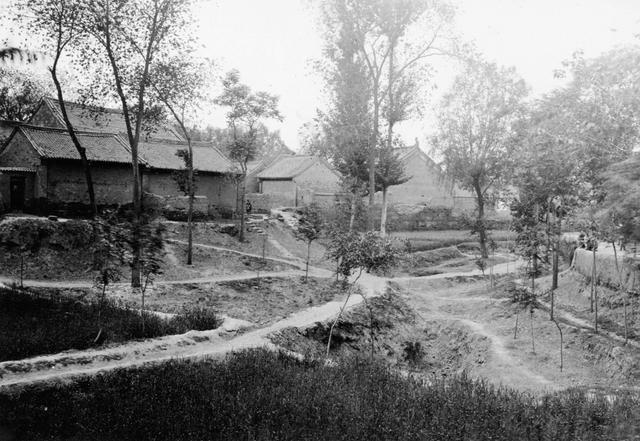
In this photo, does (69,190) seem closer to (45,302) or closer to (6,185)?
(6,185)

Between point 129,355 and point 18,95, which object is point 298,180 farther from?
point 129,355

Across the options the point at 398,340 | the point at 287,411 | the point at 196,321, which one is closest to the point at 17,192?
the point at 196,321

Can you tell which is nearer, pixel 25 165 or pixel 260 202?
pixel 25 165

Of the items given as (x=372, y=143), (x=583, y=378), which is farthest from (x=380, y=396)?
(x=372, y=143)

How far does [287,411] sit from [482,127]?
90.6 feet

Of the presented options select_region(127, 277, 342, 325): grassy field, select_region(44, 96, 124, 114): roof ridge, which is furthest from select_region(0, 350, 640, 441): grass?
select_region(44, 96, 124, 114): roof ridge

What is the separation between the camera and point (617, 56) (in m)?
12.7

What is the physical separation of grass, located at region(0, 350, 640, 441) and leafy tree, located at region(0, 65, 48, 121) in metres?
34.9

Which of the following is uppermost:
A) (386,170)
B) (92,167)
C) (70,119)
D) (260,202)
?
(70,119)

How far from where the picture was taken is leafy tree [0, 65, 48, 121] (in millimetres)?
38269

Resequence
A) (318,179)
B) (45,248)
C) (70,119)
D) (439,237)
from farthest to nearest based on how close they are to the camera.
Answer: (318,179), (439,237), (70,119), (45,248)

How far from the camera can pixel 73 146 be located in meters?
30.1

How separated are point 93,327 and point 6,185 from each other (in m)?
19.8

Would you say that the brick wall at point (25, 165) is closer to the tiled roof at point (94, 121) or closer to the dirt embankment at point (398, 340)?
the tiled roof at point (94, 121)
